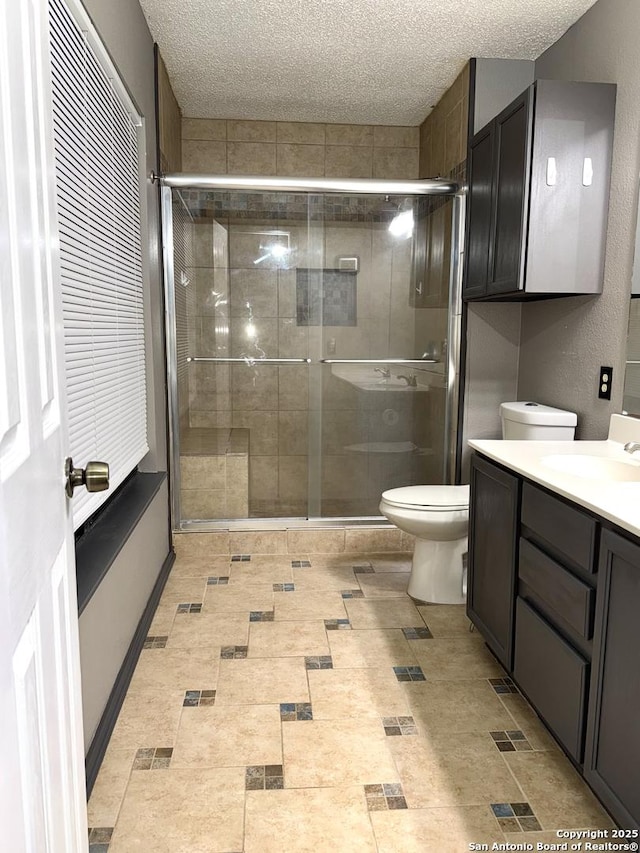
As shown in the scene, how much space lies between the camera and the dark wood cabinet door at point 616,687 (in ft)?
4.58

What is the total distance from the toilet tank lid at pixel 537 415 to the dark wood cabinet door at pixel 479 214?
1.87 feet

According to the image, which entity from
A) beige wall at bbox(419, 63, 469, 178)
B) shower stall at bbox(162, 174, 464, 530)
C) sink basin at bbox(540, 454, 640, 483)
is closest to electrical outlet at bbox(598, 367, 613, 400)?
sink basin at bbox(540, 454, 640, 483)

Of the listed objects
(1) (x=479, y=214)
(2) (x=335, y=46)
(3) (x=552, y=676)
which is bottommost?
(3) (x=552, y=676)

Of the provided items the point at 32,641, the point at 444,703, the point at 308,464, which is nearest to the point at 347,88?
the point at 308,464

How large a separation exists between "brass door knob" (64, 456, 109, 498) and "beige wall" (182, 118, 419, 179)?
3387mm

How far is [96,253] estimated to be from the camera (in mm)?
2061

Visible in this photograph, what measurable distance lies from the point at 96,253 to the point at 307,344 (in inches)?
63.0

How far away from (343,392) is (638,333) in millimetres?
1619

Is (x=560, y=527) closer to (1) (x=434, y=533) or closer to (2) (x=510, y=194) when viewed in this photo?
(1) (x=434, y=533)

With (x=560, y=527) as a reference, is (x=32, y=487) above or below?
above

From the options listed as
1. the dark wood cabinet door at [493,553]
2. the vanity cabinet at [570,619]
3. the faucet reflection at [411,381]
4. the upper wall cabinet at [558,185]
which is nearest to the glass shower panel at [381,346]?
the faucet reflection at [411,381]

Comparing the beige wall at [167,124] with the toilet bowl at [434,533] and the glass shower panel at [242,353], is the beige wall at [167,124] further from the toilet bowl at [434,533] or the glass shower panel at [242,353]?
→ the toilet bowl at [434,533]

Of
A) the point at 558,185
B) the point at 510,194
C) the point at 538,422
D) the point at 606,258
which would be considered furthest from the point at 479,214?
the point at 538,422

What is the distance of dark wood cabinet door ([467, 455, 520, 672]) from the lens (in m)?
2.09
